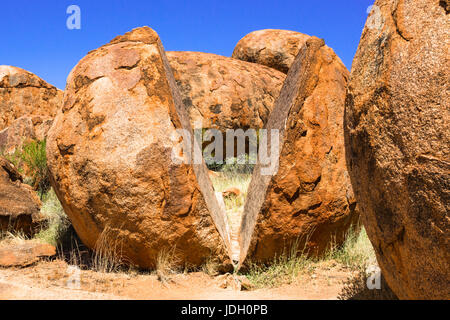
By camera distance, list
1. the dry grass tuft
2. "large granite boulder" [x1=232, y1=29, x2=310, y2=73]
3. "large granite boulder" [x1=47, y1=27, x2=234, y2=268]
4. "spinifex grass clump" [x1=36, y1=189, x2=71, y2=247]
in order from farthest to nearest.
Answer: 1. "large granite boulder" [x1=232, y1=29, x2=310, y2=73]
2. "spinifex grass clump" [x1=36, y1=189, x2=71, y2=247]
3. the dry grass tuft
4. "large granite boulder" [x1=47, y1=27, x2=234, y2=268]

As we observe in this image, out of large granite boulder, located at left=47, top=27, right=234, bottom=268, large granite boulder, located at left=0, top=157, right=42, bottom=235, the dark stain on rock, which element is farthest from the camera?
the dark stain on rock

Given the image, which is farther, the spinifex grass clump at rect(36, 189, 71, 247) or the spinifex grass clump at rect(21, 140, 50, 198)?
the spinifex grass clump at rect(21, 140, 50, 198)

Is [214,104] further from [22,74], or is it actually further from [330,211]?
[22,74]

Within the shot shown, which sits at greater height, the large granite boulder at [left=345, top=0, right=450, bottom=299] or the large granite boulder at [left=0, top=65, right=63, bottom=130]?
the large granite boulder at [left=0, top=65, right=63, bottom=130]

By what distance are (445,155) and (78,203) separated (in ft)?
10.1

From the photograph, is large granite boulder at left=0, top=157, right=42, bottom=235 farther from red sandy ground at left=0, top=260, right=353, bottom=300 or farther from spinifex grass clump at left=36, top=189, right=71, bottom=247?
red sandy ground at left=0, top=260, right=353, bottom=300

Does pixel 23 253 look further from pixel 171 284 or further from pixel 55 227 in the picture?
pixel 171 284

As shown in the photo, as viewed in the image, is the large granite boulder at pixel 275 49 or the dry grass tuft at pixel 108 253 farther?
the large granite boulder at pixel 275 49

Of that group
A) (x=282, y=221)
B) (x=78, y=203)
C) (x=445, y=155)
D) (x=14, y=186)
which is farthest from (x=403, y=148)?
(x=14, y=186)
